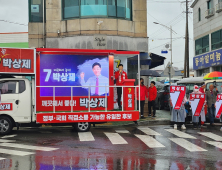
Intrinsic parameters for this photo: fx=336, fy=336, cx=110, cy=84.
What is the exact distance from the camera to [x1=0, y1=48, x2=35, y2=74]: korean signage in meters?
11.7

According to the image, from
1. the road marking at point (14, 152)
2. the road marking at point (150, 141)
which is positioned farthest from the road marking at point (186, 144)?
the road marking at point (14, 152)

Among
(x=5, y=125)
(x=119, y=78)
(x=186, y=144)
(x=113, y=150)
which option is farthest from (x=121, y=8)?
(x=113, y=150)

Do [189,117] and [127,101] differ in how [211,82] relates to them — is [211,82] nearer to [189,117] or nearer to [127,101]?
[189,117]

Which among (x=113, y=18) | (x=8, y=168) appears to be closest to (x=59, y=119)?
(x=8, y=168)

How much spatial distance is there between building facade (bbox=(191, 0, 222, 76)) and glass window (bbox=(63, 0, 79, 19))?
54.3 feet

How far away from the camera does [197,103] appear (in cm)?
1398

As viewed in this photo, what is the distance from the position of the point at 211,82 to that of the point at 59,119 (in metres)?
8.03

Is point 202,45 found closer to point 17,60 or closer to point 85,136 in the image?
point 85,136

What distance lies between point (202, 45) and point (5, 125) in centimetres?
2867

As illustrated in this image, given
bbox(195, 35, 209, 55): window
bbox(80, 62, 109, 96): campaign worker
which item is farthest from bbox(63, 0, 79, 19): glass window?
bbox(195, 35, 209, 55): window

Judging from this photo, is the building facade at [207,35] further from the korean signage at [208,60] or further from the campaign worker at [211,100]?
the campaign worker at [211,100]

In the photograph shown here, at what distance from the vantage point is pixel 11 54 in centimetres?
1179

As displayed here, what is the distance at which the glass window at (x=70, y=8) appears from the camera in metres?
19.1

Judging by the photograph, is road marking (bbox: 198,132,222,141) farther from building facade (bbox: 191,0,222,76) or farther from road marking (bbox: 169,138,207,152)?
building facade (bbox: 191,0,222,76)
